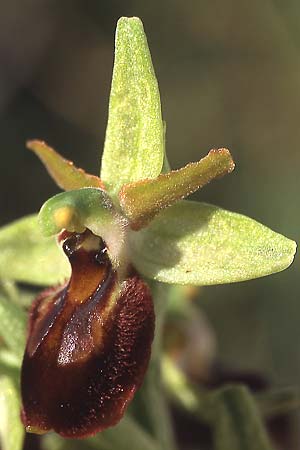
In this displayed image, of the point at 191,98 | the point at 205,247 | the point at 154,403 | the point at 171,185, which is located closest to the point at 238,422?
the point at 154,403

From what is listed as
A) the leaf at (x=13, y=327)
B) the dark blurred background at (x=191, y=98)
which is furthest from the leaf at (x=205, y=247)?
the dark blurred background at (x=191, y=98)

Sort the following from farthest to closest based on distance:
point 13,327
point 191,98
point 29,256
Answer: point 191,98 < point 29,256 < point 13,327

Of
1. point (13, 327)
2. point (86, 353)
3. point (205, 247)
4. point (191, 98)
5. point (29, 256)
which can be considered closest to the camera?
point (86, 353)

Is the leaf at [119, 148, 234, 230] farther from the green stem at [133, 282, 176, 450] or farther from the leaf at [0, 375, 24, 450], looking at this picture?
the leaf at [0, 375, 24, 450]

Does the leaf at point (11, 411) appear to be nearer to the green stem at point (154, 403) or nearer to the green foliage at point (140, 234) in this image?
the green foliage at point (140, 234)

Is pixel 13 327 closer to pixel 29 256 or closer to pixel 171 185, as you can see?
pixel 29 256

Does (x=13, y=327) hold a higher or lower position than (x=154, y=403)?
higher
